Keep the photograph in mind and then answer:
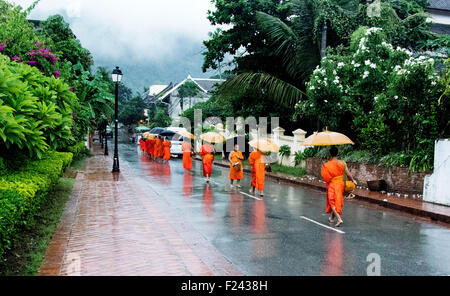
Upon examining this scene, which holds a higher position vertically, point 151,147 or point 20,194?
point 151,147

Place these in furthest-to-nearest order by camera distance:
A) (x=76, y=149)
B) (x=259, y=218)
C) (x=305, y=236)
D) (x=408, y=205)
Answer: (x=76, y=149) < (x=408, y=205) < (x=259, y=218) < (x=305, y=236)

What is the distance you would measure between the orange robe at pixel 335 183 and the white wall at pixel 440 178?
4130mm

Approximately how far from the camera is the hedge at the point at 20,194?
18.3 feet

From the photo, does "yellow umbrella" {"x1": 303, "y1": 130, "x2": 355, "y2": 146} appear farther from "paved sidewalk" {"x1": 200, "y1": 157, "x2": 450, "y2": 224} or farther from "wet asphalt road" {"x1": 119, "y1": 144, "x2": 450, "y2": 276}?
"paved sidewalk" {"x1": 200, "y1": 157, "x2": 450, "y2": 224}

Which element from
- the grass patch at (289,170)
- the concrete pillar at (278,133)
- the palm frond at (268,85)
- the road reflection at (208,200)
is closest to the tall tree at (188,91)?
the concrete pillar at (278,133)

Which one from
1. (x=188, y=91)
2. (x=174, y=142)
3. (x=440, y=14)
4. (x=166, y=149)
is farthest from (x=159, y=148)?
(x=188, y=91)

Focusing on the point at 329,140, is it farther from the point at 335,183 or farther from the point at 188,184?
the point at 188,184

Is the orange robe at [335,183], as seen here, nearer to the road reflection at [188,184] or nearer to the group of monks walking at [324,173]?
the group of monks walking at [324,173]

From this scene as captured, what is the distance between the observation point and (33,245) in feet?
23.7

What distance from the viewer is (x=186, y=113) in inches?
1606

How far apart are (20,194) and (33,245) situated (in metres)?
1.02

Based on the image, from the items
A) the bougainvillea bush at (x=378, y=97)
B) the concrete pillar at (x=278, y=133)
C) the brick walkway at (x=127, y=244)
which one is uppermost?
the bougainvillea bush at (x=378, y=97)
